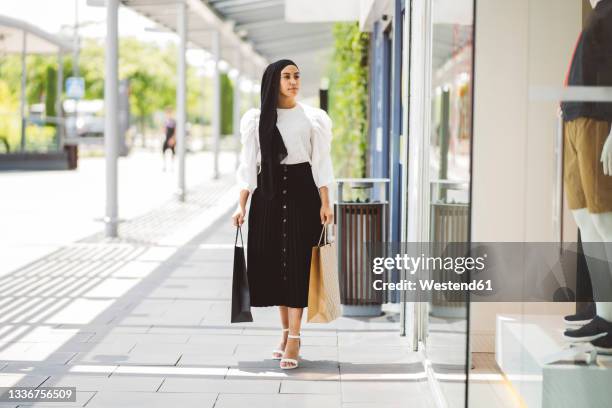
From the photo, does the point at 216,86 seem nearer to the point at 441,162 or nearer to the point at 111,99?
the point at 111,99

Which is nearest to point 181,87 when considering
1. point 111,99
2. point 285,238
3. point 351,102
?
point 351,102

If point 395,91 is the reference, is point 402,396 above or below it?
below

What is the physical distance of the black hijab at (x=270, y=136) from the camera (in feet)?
15.9

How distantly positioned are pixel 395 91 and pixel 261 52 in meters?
18.7

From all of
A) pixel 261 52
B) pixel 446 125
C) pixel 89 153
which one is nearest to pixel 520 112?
pixel 446 125

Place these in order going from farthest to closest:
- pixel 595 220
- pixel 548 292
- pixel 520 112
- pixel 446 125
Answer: pixel 446 125 → pixel 520 112 → pixel 548 292 → pixel 595 220

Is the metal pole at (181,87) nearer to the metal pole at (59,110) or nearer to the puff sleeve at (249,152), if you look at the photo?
the puff sleeve at (249,152)

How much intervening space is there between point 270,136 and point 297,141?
15cm

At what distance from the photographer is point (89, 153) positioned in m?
36.6

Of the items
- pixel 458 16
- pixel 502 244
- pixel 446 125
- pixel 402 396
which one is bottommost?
pixel 402 396

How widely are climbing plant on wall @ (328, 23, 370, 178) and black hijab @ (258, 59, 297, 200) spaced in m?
6.12

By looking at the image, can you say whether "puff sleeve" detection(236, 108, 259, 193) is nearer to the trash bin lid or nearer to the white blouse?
the white blouse

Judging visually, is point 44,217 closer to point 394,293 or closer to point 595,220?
point 394,293

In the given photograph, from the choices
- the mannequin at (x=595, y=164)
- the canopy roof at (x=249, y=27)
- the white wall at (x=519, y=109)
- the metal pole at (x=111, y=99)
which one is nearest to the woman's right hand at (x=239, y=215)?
the white wall at (x=519, y=109)
